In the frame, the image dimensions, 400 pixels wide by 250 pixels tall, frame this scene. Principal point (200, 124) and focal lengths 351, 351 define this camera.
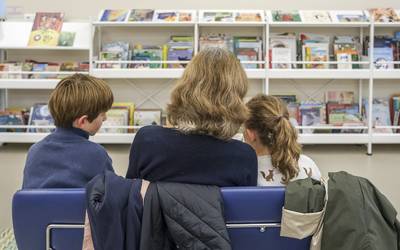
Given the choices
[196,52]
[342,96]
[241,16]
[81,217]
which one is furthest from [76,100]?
[342,96]

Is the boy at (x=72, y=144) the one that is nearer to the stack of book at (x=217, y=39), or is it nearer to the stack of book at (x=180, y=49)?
the stack of book at (x=180, y=49)

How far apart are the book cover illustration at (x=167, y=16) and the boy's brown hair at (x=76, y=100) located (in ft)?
8.14

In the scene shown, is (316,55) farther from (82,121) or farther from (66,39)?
(82,121)

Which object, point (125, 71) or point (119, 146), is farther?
point (119, 146)

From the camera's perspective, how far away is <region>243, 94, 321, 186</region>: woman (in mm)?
1285

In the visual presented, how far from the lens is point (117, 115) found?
3725 millimetres

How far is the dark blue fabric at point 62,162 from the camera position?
1124 mm

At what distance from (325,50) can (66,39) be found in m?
2.78

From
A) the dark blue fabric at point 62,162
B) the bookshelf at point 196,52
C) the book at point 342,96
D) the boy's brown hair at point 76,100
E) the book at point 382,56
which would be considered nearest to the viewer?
the dark blue fabric at point 62,162

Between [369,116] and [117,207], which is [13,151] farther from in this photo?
[369,116]

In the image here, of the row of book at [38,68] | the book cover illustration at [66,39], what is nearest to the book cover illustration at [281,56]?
Result: the row of book at [38,68]

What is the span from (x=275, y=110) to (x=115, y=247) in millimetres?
790

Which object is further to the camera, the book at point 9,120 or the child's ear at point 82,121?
the book at point 9,120

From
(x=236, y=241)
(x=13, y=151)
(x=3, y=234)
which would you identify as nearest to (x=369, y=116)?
(x=236, y=241)
